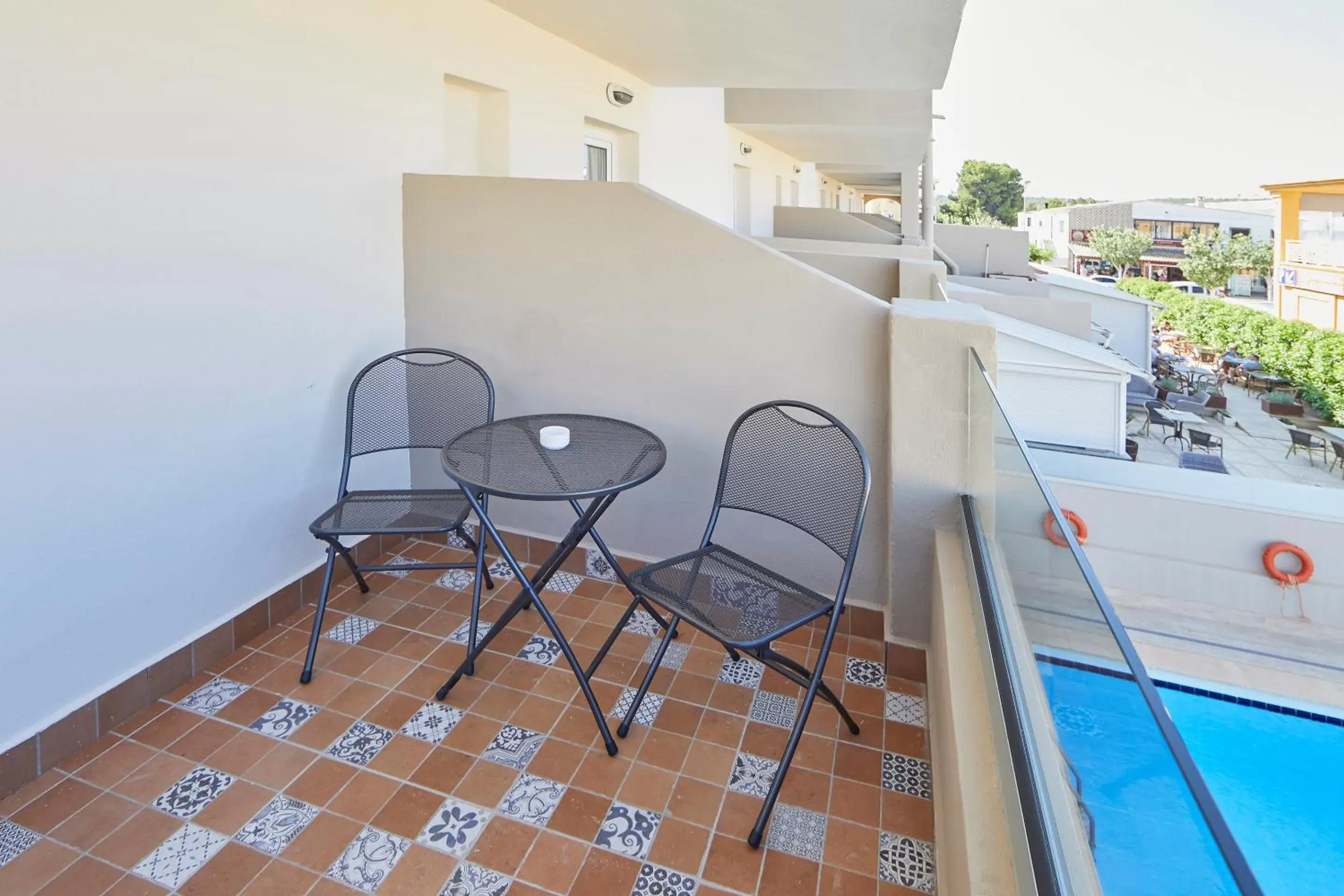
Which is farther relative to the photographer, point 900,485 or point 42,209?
point 900,485

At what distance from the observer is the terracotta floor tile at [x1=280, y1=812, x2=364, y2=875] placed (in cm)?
175

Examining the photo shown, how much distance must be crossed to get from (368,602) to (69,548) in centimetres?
107

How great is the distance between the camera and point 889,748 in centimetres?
217

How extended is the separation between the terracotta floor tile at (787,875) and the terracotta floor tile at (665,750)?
38 cm

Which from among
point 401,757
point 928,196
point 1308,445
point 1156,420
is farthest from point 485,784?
point 1308,445

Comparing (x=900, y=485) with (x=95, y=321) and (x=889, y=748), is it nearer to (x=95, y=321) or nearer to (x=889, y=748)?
(x=889, y=748)

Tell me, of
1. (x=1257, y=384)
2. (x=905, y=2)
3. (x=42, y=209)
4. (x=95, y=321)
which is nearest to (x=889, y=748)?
(x=95, y=321)

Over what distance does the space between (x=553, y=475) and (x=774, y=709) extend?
1.04 m

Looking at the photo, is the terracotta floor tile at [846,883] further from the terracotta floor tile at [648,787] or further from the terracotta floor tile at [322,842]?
the terracotta floor tile at [322,842]

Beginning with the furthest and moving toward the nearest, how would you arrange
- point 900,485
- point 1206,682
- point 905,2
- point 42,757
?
1. point 1206,682
2. point 905,2
3. point 900,485
4. point 42,757

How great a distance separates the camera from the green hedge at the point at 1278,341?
16859 millimetres

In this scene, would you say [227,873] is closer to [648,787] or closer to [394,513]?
[648,787]

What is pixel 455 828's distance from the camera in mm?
1864

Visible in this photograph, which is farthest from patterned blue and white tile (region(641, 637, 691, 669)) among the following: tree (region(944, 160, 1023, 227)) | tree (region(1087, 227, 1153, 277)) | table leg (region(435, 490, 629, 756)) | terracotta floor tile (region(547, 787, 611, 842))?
tree (region(944, 160, 1023, 227))
